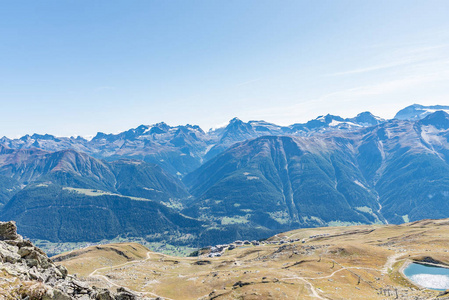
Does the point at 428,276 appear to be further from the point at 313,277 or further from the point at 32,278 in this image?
the point at 32,278

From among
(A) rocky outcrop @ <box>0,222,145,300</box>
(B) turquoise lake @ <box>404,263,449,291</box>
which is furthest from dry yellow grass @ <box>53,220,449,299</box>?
(A) rocky outcrop @ <box>0,222,145,300</box>

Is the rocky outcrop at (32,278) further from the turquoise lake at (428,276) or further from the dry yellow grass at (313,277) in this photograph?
the turquoise lake at (428,276)

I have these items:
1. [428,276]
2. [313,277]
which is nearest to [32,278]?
[313,277]

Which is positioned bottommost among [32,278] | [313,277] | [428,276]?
[428,276]

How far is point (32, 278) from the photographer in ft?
112

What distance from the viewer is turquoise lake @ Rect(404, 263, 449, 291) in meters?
99.9

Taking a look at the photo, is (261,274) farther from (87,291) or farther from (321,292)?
(87,291)

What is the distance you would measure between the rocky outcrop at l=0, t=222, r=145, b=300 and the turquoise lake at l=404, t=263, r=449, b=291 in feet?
364

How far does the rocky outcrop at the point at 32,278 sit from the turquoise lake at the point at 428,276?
11097 centimetres

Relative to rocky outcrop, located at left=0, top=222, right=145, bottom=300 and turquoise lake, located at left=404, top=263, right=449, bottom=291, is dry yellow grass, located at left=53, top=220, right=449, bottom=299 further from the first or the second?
rocky outcrop, located at left=0, top=222, right=145, bottom=300

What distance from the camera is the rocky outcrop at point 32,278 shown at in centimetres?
2895

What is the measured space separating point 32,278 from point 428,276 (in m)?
133

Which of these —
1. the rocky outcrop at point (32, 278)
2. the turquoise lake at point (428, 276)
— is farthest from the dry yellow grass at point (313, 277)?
the rocky outcrop at point (32, 278)

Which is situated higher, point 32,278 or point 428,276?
point 32,278
